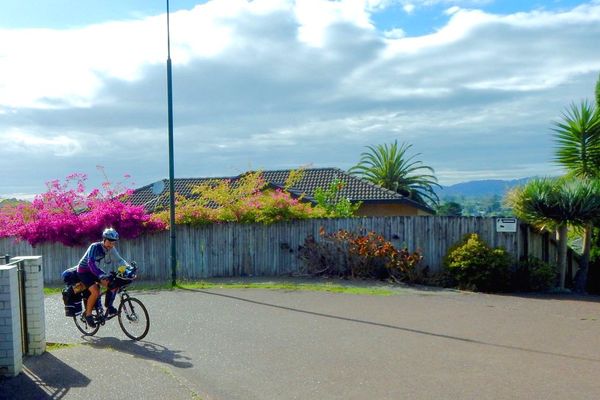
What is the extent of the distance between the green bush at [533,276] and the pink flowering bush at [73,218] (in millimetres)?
10733

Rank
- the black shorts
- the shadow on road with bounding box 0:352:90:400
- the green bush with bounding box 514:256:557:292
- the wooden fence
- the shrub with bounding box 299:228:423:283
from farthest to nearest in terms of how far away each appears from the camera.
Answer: the wooden fence < the shrub with bounding box 299:228:423:283 < the green bush with bounding box 514:256:557:292 < the black shorts < the shadow on road with bounding box 0:352:90:400

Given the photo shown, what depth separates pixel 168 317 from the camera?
11914mm

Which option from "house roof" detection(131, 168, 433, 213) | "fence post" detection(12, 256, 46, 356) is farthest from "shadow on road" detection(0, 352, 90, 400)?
"house roof" detection(131, 168, 433, 213)

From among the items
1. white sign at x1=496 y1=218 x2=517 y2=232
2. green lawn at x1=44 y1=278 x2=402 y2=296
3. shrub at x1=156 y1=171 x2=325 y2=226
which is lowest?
green lawn at x1=44 y1=278 x2=402 y2=296

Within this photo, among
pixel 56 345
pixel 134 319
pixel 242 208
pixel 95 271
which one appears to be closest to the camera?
pixel 56 345

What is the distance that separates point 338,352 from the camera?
8898 mm

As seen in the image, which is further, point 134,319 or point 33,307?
point 134,319

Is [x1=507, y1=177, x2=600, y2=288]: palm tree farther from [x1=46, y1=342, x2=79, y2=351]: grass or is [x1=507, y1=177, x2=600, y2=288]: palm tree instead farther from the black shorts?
[x1=46, y1=342, x2=79, y2=351]: grass

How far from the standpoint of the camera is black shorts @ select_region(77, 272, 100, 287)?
995 centimetres

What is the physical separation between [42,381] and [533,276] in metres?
12.3

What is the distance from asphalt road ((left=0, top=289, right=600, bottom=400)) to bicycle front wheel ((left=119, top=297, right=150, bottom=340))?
0.19 metres

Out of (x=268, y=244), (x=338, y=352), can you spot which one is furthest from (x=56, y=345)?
(x=268, y=244)

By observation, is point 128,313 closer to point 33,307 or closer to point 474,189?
point 33,307

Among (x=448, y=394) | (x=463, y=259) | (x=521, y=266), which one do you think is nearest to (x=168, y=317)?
(x=448, y=394)
